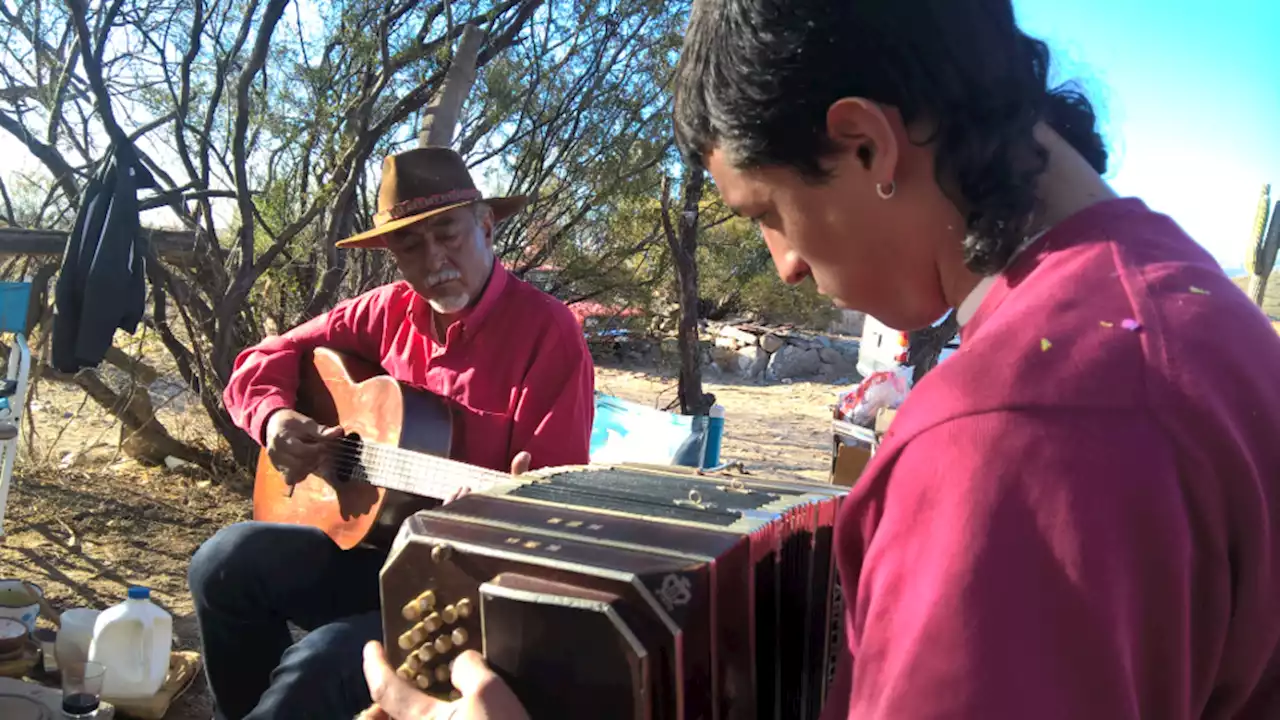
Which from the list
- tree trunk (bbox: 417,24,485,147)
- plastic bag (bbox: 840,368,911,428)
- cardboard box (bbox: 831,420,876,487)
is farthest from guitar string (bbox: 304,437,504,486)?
plastic bag (bbox: 840,368,911,428)

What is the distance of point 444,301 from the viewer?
2746 millimetres

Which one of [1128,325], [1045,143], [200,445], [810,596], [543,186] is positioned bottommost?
[200,445]

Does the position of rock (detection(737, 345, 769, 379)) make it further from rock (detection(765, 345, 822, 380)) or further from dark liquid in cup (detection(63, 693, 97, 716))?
dark liquid in cup (detection(63, 693, 97, 716))

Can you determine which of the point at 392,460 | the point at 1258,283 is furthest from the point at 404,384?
the point at 1258,283

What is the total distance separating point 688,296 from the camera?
247 inches

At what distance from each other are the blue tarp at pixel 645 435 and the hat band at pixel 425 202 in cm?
165

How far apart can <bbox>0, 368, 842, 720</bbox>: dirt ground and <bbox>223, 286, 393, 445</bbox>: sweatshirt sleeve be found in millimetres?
1028

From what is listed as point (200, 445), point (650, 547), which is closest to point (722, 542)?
point (650, 547)

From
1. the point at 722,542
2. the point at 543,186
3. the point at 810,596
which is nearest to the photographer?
the point at 722,542

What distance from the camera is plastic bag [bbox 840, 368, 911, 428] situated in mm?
4680

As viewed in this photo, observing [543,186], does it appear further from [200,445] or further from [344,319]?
[344,319]

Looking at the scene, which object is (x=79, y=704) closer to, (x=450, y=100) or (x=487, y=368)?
(x=487, y=368)

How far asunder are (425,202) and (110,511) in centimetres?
352

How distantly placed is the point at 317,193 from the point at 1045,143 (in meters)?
5.32
